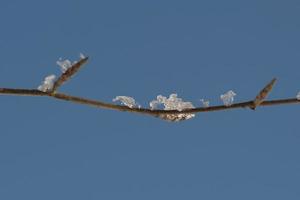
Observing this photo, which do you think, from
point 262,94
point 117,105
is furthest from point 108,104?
point 262,94

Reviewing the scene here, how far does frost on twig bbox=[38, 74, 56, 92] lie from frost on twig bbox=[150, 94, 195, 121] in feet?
1.29

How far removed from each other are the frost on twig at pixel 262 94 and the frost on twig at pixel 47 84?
28.7 inches

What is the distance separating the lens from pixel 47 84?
2.41 metres

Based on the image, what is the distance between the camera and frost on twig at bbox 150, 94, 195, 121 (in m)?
2.48

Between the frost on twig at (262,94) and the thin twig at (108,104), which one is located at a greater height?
the frost on twig at (262,94)

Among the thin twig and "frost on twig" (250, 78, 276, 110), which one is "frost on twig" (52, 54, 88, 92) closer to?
the thin twig

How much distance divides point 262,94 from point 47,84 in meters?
0.80

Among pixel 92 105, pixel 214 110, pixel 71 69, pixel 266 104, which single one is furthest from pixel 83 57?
pixel 266 104

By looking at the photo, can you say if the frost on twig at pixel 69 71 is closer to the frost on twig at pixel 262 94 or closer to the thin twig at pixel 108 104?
the thin twig at pixel 108 104

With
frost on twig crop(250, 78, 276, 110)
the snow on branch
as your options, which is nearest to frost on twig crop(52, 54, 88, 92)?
the snow on branch

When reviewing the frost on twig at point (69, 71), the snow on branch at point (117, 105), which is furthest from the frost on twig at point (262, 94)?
the frost on twig at point (69, 71)

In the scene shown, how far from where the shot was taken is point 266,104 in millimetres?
2293

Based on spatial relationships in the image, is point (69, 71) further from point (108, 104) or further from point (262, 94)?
point (262, 94)

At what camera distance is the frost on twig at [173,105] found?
8.14 feet
